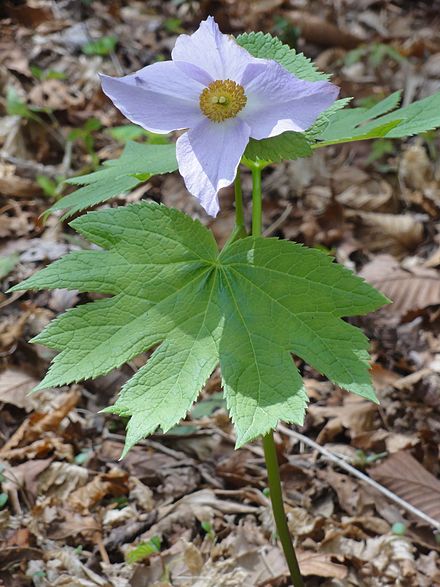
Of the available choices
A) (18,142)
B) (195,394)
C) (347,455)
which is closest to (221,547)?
(347,455)

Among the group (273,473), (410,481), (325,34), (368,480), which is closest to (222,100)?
(273,473)

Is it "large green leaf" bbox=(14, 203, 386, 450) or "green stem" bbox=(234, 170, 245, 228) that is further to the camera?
"green stem" bbox=(234, 170, 245, 228)

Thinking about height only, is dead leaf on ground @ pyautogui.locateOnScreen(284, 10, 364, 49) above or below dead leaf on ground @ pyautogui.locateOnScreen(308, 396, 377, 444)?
above

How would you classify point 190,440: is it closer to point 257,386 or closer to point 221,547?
point 221,547

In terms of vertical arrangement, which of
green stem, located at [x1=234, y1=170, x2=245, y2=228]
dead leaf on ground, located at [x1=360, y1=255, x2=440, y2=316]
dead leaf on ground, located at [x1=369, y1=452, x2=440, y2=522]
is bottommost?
dead leaf on ground, located at [x1=369, y1=452, x2=440, y2=522]

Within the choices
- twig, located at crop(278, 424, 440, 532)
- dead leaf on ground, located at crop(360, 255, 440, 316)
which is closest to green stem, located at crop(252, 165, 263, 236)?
twig, located at crop(278, 424, 440, 532)

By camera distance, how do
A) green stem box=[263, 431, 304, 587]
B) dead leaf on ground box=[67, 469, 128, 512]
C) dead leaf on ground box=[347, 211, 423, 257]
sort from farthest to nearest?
dead leaf on ground box=[347, 211, 423, 257] → dead leaf on ground box=[67, 469, 128, 512] → green stem box=[263, 431, 304, 587]

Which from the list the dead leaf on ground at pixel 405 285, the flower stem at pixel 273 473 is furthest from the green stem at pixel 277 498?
the dead leaf on ground at pixel 405 285

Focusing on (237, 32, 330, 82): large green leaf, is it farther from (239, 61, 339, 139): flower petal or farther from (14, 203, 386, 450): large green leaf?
(14, 203, 386, 450): large green leaf
